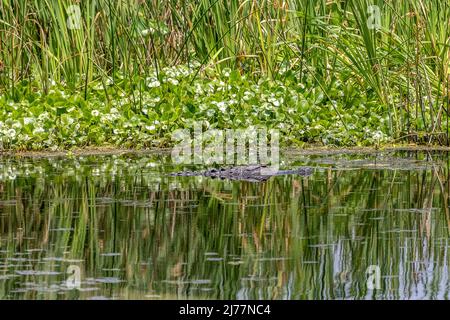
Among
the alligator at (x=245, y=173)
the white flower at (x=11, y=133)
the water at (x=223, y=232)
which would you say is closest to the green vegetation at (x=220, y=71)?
the white flower at (x=11, y=133)

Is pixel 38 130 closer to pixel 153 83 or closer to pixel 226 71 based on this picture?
pixel 153 83

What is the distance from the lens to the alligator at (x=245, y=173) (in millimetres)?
9355

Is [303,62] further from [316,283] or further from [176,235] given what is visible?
[316,283]

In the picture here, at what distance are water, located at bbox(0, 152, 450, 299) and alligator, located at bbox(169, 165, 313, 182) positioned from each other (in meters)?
0.13

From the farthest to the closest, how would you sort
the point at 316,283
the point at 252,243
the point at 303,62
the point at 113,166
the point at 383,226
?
the point at 303,62, the point at 113,166, the point at 383,226, the point at 252,243, the point at 316,283

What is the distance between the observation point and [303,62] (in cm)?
1209

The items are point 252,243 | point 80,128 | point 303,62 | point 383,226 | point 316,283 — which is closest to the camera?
point 316,283

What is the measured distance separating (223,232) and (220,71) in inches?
228

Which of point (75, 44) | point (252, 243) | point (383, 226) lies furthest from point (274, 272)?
point (75, 44)

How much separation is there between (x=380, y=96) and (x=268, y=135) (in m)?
1.32

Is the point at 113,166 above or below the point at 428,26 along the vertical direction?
below

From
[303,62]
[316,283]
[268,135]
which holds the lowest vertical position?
[316,283]

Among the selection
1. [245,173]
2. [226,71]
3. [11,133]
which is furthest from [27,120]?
[245,173]

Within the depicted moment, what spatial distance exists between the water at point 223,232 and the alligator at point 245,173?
13 cm
